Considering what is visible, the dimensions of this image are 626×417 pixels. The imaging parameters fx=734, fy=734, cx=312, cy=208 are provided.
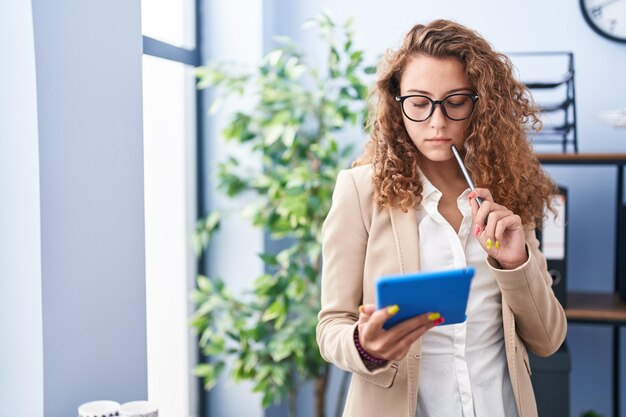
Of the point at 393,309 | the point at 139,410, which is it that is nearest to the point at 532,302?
the point at 393,309

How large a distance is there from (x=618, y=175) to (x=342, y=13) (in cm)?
113

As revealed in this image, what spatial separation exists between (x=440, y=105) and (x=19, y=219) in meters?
0.82

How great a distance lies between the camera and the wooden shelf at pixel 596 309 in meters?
2.21

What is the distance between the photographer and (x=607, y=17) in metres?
2.51

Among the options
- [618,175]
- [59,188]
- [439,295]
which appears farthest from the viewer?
[618,175]

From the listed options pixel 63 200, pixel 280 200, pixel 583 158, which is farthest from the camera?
pixel 280 200

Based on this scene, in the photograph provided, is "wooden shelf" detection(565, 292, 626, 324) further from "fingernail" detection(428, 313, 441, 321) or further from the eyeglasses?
"fingernail" detection(428, 313, 441, 321)

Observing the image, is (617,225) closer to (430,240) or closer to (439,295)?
(430,240)

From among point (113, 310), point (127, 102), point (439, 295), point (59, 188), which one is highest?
point (127, 102)

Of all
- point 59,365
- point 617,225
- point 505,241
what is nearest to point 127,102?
point 59,365

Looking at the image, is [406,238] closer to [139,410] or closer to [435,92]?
[435,92]

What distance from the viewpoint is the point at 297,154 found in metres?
2.49

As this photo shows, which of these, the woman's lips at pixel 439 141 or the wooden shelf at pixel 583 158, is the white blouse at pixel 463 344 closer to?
the woman's lips at pixel 439 141

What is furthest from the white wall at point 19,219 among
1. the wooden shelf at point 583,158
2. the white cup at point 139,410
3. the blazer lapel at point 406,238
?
the wooden shelf at point 583,158
